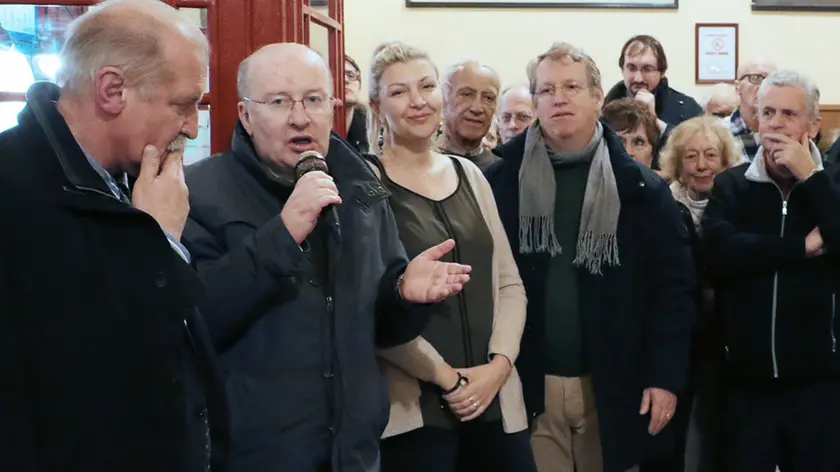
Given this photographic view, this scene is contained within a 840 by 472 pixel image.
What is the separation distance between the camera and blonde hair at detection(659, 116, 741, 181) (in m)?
3.46

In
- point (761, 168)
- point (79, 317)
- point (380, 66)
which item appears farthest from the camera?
point (761, 168)

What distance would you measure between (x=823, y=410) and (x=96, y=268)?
236 cm

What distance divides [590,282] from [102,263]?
162 centimetres

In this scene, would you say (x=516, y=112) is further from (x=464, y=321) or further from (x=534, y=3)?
(x=534, y=3)

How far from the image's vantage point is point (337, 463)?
6.37ft

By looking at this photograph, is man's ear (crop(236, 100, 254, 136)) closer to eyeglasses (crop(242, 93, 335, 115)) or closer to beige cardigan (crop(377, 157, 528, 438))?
eyeglasses (crop(242, 93, 335, 115))

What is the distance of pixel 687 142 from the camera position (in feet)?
11.3

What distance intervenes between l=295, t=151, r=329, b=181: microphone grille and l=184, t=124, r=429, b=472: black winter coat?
0.29 feet

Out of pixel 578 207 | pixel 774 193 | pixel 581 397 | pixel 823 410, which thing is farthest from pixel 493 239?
pixel 823 410

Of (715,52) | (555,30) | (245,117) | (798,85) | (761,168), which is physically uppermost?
(555,30)

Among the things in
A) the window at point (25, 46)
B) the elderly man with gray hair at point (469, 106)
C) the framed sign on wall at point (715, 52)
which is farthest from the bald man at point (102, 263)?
the framed sign on wall at point (715, 52)

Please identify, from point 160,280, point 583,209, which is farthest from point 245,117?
point 583,209

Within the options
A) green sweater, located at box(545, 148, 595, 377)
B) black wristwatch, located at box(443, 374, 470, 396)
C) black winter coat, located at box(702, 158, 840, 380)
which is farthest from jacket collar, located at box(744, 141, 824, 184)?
black wristwatch, located at box(443, 374, 470, 396)

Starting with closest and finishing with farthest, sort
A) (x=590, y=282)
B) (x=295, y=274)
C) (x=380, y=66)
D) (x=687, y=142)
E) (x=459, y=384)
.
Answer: (x=295, y=274) < (x=459, y=384) < (x=380, y=66) < (x=590, y=282) < (x=687, y=142)
